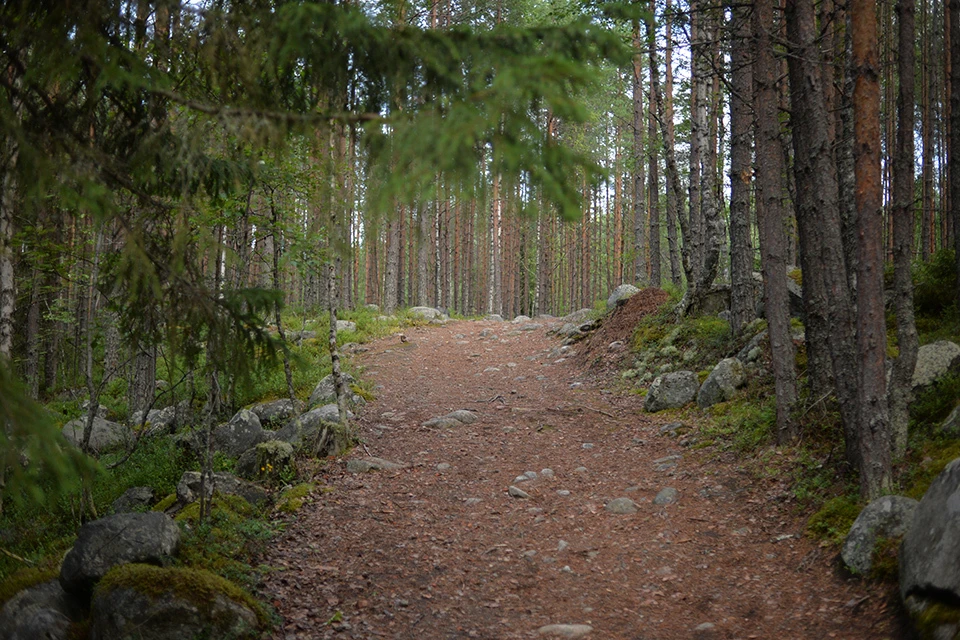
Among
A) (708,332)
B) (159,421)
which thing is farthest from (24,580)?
(708,332)

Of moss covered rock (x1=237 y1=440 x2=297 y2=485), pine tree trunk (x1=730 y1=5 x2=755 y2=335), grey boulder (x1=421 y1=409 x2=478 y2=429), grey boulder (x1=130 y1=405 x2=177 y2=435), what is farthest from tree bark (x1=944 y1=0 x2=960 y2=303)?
grey boulder (x1=130 y1=405 x2=177 y2=435)

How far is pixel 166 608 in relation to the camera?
165 inches

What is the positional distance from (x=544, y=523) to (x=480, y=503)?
2.76ft

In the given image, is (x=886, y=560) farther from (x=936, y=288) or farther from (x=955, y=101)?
(x=955, y=101)

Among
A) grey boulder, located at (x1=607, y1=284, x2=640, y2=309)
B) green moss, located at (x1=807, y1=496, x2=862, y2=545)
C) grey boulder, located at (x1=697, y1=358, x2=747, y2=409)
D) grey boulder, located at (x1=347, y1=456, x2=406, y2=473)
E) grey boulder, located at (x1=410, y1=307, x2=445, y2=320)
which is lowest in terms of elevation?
grey boulder, located at (x1=347, y1=456, x2=406, y2=473)

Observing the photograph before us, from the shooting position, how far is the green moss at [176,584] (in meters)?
→ 4.29

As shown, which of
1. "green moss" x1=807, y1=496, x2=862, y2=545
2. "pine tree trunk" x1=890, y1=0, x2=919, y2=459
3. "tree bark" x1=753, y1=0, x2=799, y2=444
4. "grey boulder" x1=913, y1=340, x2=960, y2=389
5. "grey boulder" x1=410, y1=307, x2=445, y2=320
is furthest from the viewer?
"grey boulder" x1=410, y1=307, x2=445, y2=320

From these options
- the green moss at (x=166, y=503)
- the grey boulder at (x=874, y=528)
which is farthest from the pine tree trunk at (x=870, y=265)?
the green moss at (x=166, y=503)

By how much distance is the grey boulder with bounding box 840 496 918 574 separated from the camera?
4.50 meters

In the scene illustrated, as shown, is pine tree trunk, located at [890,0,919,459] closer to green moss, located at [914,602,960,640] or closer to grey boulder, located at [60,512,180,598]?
green moss, located at [914,602,960,640]

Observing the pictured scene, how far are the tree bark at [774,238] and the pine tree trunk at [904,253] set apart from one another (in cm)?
111

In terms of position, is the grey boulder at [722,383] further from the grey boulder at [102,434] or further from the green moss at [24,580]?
the grey boulder at [102,434]

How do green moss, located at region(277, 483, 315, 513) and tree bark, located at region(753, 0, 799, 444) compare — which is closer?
green moss, located at region(277, 483, 315, 513)

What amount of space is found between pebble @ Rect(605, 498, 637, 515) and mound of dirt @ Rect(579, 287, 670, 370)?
5940mm
